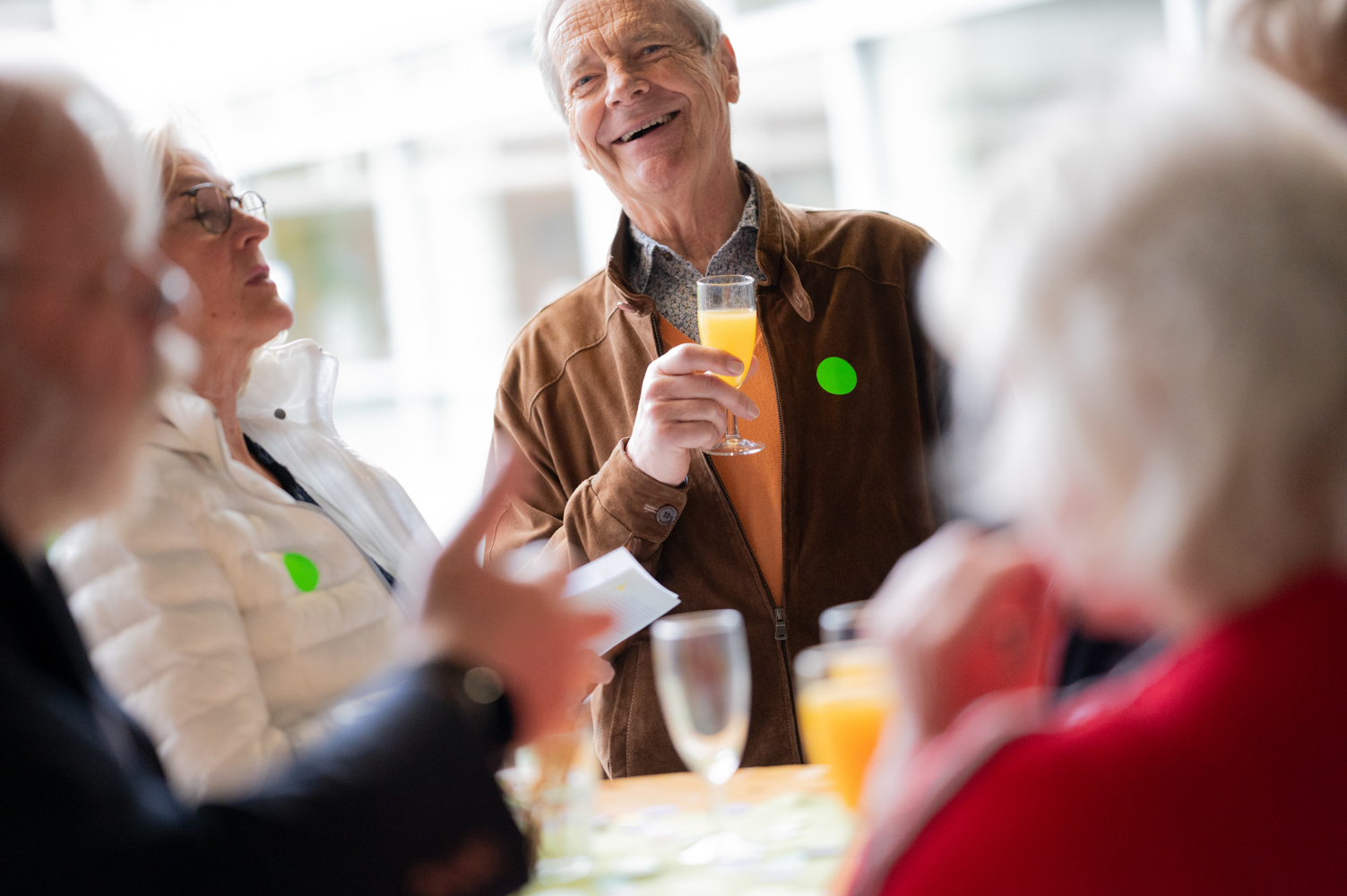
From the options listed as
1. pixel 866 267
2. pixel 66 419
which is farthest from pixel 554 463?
pixel 66 419

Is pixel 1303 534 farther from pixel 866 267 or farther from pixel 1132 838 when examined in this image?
pixel 866 267

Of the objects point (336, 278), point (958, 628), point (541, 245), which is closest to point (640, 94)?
point (958, 628)

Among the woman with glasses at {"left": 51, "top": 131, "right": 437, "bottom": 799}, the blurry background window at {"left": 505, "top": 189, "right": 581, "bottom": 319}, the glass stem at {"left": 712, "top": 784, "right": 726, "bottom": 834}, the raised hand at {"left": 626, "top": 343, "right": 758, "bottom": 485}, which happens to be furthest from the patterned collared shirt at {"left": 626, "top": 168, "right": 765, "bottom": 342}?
the blurry background window at {"left": 505, "top": 189, "right": 581, "bottom": 319}

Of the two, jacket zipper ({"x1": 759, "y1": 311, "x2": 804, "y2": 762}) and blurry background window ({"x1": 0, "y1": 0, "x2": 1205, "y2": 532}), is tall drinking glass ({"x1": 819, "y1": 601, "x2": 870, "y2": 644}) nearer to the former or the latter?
jacket zipper ({"x1": 759, "y1": 311, "x2": 804, "y2": 762})

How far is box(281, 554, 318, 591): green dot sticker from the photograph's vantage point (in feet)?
6.22

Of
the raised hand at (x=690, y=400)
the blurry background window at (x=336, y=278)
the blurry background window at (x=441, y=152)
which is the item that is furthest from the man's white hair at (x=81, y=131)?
the blurry background window at (x=336, y=278)

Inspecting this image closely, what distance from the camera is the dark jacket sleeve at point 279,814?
0.71 metres

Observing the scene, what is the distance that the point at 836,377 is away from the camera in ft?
7.65

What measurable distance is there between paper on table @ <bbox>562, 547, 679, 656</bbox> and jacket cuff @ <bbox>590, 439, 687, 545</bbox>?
603 mm

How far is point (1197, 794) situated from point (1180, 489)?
0.17 meters

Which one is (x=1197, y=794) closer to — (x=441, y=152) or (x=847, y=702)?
(x=847, y=702)

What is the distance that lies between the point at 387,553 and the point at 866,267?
1.14 metres

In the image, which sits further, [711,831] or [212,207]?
[212,207]

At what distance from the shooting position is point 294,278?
27.0 ft
